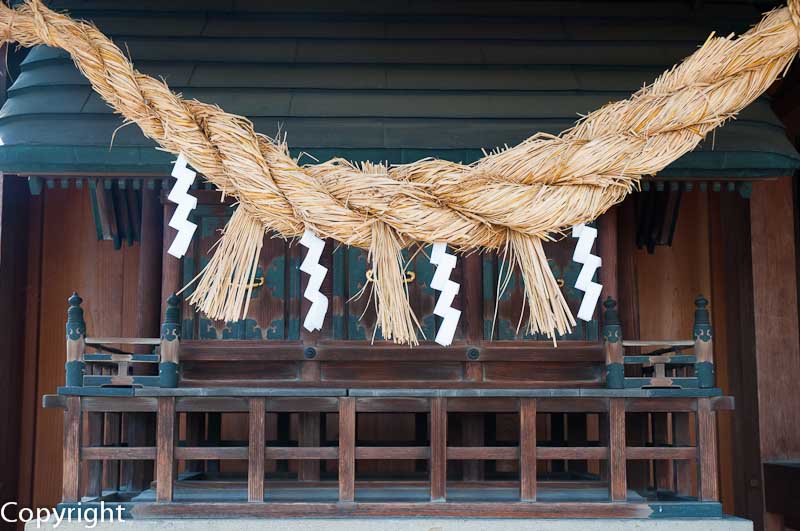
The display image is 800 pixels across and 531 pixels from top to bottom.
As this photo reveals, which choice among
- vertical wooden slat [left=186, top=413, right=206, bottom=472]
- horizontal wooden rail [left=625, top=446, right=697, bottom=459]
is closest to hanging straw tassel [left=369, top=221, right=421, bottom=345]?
horizontal wooden rail [left=625, top=446, right=697, bottom=459]

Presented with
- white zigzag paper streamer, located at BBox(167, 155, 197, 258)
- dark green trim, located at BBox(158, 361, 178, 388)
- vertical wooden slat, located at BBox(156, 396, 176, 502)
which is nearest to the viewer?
white zigzag paper streamer, located at BBox(167, 155, 197, 258)

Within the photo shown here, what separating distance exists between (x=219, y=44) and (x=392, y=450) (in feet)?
7.43

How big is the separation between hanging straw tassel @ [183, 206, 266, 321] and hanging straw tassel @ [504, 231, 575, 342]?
2.72ft

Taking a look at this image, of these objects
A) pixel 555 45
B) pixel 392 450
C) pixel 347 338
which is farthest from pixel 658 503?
pixel 555 45

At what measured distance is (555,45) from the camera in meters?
4.91

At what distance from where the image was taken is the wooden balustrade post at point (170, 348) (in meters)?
4.30

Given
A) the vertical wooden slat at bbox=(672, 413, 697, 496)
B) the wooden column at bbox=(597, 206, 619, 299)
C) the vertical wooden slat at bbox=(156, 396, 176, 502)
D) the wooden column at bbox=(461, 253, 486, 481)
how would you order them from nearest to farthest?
the vertical wooden slat at bbox=(156, 396, 176, 502) < the vertical wooden slat at bbox=(672, 413, 697, 496) < the wooden column at bbox=(461, 253, 486, 481) < the wooden column at bbox=(597, 206, 619, 299)

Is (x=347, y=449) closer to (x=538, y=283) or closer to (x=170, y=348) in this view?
(x=170, y=348)

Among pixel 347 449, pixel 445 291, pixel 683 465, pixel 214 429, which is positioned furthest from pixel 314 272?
pixel 214 429

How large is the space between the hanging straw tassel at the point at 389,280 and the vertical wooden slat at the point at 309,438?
1.90 metres

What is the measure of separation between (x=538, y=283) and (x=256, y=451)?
5.83 ft

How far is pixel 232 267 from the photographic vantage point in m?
3.05

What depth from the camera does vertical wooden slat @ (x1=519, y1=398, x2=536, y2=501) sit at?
4141mm

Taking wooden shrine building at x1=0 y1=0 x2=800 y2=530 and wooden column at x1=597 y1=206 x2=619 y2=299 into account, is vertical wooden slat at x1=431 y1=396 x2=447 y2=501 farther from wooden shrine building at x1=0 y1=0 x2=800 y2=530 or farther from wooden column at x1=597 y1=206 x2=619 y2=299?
wooden column at x1=597 y1=206 x2=619 y2=299
